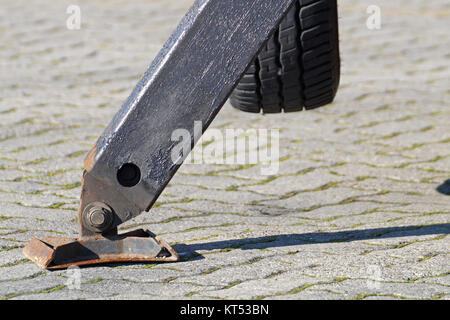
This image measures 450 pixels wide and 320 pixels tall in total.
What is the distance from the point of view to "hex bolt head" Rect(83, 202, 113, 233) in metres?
3.08

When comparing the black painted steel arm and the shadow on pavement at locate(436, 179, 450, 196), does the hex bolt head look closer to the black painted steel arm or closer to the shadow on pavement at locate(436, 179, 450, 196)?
the black painted steel arm

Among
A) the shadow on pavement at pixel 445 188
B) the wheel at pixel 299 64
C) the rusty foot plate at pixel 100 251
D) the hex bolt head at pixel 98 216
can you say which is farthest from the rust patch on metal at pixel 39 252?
the shadow on pavement at pixel 445 188

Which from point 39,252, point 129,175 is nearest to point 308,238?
point 129,175

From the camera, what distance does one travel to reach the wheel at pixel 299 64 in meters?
3.75

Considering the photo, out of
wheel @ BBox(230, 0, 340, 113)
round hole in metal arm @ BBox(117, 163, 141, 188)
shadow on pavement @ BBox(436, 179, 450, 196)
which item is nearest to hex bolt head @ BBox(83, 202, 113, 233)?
round hole in metal arm @ BBox(117, 163, 141, 188)

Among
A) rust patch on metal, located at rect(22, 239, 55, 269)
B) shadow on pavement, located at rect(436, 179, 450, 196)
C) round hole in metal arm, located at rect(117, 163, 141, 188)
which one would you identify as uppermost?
round hole in metal arm, located at rect(117, 163, 141, 188)

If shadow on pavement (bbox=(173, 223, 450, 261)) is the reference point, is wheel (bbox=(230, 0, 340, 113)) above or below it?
above

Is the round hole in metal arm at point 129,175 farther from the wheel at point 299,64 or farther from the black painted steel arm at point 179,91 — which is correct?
the wheel at point 299,64

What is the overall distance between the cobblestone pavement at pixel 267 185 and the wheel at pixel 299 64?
1.79ft

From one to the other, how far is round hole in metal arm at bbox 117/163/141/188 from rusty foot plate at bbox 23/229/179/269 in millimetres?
237

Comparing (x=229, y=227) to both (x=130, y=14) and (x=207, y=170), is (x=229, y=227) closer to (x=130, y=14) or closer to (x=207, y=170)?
(x=207, y=170)
